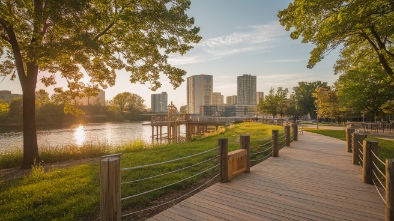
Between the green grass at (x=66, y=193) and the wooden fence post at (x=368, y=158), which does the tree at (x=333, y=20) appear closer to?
the wooden fence post at (x=368, y=158)

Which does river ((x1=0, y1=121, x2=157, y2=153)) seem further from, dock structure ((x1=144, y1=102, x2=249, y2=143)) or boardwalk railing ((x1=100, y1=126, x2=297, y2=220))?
boardwalk railing ((x1=100, y1=126, x2=297, y2=220))

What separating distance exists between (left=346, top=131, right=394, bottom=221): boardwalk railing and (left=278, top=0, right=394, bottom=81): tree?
18.4ft

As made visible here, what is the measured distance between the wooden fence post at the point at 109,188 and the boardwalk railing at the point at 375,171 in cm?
462

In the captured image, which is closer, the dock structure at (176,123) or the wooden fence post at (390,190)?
the wooden fence post at (390,190)

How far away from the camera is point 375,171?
7.59 metres

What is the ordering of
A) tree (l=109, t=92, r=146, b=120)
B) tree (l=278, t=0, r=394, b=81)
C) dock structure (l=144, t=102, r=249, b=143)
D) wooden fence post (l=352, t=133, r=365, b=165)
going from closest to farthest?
wooden fence post (l=352, t=133, r=365, b=165), tree (l=278, t=0, r=394, b=81), dock structure (l=144, t=102, r=249, b=143), tree (l=109, t=92, r=146, b=120)

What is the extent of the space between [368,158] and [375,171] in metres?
2.05

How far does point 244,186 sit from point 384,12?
38.0 ft

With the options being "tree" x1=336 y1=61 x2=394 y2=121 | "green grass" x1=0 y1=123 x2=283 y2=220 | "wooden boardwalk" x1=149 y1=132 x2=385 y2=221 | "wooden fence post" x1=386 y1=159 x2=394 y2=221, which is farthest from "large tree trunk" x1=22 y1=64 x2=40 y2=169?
"tree" x1=336 y1=61 x2=394 y2=121

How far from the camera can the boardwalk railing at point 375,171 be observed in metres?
3.61

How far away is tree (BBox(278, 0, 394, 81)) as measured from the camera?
9.85m

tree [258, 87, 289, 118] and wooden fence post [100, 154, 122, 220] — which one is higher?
tree [258, 87, 289, 118]

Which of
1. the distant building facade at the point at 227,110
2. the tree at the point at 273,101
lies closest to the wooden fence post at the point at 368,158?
the tree at the point at 273,101

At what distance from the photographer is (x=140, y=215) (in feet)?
15.1
